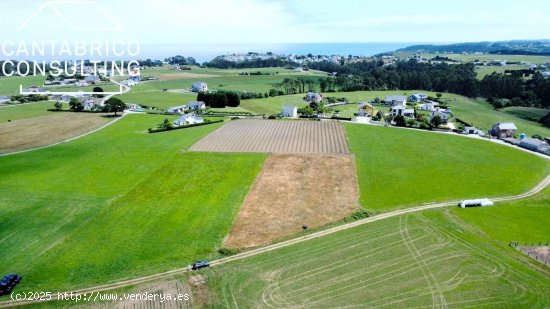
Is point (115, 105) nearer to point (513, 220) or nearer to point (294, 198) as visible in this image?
point (294, 198)

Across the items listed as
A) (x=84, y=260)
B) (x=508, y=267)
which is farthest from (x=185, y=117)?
(x=508, y=267)

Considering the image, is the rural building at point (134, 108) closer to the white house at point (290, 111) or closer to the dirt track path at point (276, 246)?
the white house at point (290, 111)

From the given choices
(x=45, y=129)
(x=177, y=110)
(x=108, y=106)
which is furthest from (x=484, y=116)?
(x=45, y=129)

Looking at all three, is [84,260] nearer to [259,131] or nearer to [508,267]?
[508,267]

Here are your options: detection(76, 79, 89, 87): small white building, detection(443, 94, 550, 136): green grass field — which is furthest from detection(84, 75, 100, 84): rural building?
detection(443, 94, 550, 136): green grass field

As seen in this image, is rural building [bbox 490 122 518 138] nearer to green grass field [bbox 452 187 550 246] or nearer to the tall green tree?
green grass field [bbox 452 187 550 246]

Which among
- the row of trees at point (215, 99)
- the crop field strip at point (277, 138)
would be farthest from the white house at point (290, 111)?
the row of trees at point (215, 99)
